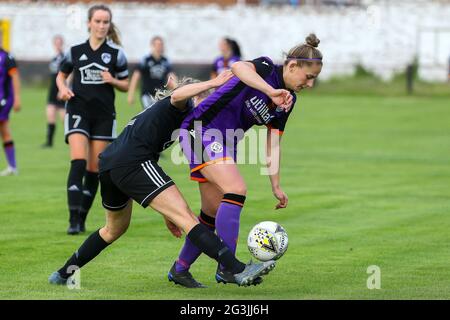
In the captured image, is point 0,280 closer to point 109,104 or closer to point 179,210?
point 179,210

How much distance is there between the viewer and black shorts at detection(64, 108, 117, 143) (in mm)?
11688

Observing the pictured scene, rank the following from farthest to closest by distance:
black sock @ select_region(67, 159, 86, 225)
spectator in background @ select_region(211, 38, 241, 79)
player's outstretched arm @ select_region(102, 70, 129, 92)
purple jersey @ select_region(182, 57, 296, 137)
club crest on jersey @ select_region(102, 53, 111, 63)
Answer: spectator in background @ select_region(211, 38, 241, 79) < club crest on jersey @ select_region(102, 53, 111, 63) < player's outstretched arm @ select_region(102, 70, 129, 92) < black sock @ select_region(67, 159, 86, 225) < purple jersey @ select_region(182, 57, 296, 137)

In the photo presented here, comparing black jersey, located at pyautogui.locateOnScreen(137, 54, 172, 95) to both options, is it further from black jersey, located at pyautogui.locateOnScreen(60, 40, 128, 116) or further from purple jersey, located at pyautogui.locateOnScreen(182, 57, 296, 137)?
purple jersey, located at pyautogui.locateOnScreen(182, 57, 296, 137)

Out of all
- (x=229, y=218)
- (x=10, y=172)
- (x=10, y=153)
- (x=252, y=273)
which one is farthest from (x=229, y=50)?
(x=252, y=273)

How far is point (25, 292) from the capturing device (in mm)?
8125

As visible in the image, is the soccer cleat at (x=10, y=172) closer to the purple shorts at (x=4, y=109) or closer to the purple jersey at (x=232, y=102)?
the purple shorts at (x=4, y=109)

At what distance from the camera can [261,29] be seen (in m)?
48.5

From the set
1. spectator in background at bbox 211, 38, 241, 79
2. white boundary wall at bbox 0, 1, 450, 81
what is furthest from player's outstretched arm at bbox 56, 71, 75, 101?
white boundary wall at bbox 0, 1, 450, 81

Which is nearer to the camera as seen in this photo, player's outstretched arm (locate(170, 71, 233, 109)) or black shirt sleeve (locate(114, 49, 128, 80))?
player's outstretched arm (locate(170, 71, 233, 109))

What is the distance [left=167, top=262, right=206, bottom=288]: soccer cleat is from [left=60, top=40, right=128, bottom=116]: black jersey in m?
3.70

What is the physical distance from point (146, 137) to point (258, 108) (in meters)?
0.91

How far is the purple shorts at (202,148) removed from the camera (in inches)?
319
